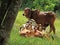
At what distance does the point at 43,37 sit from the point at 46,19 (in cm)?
107

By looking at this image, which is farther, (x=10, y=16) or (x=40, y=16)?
(x=40, y=16)

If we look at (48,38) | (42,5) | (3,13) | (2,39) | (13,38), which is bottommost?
(42,5)

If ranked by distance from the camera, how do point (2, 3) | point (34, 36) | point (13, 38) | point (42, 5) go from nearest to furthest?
point (2, 3) → point (13, 38) → point (34, 36) → point (42, 5)

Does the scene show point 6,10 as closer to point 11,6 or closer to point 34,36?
point 11,6

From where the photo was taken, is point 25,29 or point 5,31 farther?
point 25,29

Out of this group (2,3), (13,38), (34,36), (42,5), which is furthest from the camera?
(42,5)

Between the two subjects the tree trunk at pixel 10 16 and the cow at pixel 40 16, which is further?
the cow at pixel 40 16

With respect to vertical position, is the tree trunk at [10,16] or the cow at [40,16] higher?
the tree trunk at [10,16]

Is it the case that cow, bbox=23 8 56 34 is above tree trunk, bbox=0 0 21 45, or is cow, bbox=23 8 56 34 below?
below

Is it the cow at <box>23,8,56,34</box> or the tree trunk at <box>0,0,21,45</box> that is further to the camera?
the cow at <box>23,8,56,34</box>

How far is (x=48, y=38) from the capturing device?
9.75 m

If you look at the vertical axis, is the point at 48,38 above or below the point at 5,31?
below

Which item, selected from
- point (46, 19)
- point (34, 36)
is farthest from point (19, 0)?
point (46, 19)

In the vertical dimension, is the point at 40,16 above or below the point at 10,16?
below
